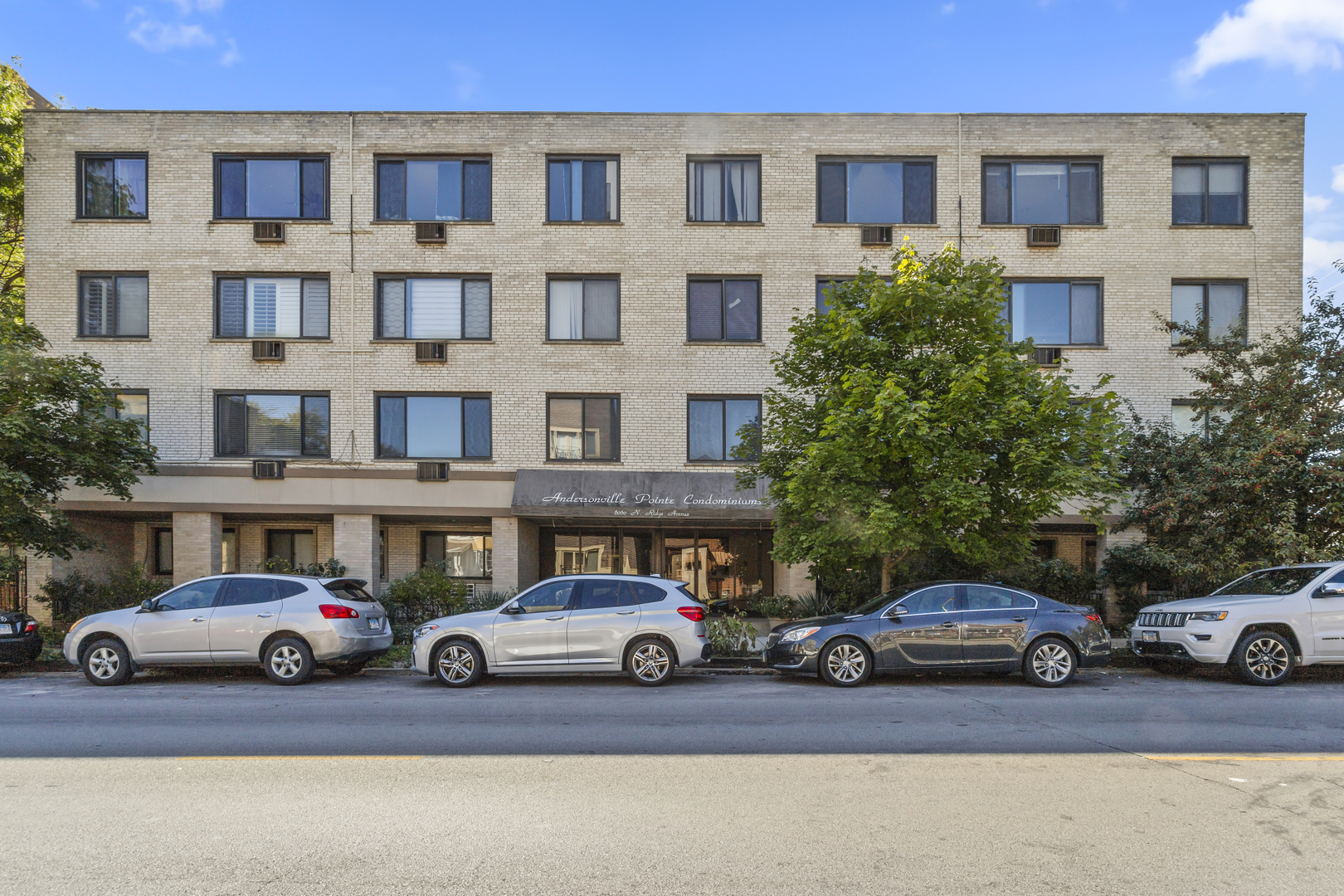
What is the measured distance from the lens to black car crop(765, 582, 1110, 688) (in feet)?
37.7

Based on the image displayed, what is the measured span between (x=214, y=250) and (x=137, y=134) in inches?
126

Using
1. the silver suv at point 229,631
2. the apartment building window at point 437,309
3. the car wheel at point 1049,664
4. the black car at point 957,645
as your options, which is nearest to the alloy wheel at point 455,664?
the silver suv at point 229,631

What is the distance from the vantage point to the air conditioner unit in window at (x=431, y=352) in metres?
19.1

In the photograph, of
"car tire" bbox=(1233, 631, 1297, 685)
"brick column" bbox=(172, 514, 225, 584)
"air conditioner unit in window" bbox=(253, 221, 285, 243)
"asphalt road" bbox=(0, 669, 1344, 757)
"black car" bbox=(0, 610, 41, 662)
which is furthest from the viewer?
"air conditioner unit in window" bbox=(253, 221, 285, 243)

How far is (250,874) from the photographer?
15.8 feet

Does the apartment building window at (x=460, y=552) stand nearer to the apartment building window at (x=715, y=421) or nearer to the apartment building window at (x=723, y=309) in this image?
the apartment building window at (x=715, y=421)

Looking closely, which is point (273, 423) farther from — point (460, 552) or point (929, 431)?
point (929, 431)

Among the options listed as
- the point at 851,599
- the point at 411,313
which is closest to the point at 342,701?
the point at 851,599

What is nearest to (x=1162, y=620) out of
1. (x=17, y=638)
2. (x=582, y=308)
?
(x=582, y=308)

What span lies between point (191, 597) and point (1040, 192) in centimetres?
1892

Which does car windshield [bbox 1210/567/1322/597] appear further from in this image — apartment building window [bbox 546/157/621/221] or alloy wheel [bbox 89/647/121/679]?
alloy wheel [bbox 89/647/121/679]

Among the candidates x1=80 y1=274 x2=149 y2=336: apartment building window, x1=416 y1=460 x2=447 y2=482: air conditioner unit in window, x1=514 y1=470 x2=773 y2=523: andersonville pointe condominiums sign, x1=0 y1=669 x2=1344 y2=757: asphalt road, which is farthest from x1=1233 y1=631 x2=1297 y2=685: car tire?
x1=80 y1=274 x2=149 y2=336: apartment building window

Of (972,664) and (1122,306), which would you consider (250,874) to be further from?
(1122,306)

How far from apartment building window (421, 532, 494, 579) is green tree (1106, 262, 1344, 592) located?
45.6 ft
